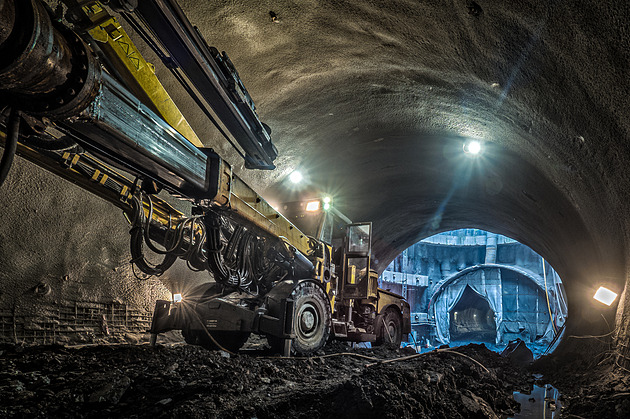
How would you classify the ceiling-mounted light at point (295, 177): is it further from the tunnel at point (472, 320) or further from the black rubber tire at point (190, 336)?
the tunnel at point (472, 320)

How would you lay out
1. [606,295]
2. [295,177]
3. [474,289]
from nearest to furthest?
1. [606,295]
2. [295,177]
3. [474,289]

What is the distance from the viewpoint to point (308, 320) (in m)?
5.48

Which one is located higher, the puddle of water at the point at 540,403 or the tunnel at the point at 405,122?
the tunnel at the point at 405,122

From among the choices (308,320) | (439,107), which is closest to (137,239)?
(308,320)

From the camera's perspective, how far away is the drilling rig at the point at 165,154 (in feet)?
6.00

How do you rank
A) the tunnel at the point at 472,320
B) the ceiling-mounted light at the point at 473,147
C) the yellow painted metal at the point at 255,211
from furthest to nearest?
the tunnel at the point at 472,320 < the ceiling-mounted light at the point at 473,147 < the yellow painted metal at the point at 255,211

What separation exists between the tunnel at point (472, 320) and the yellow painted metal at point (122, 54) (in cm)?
2151

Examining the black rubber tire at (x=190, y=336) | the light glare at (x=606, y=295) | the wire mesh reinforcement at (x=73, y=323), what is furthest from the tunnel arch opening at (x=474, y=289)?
the wire mesh reinforcement at (x=73, y=323)

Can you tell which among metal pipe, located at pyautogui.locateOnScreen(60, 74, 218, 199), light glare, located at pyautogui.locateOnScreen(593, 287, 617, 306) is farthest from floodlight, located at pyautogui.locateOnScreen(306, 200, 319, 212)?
light glare, located at pyautogui.locateOnScreen(593, 287, 617, 306)

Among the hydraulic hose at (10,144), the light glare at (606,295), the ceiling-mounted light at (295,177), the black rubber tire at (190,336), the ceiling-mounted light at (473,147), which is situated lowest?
the black rubber tire at (190,336)

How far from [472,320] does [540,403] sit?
19977 millimetres

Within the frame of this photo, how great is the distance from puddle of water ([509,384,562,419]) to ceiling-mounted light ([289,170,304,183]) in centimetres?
565

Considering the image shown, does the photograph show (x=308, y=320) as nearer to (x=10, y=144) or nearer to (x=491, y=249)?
(x=10, y=144)

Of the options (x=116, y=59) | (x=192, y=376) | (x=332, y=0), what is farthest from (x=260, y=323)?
(x=332, y=0)
